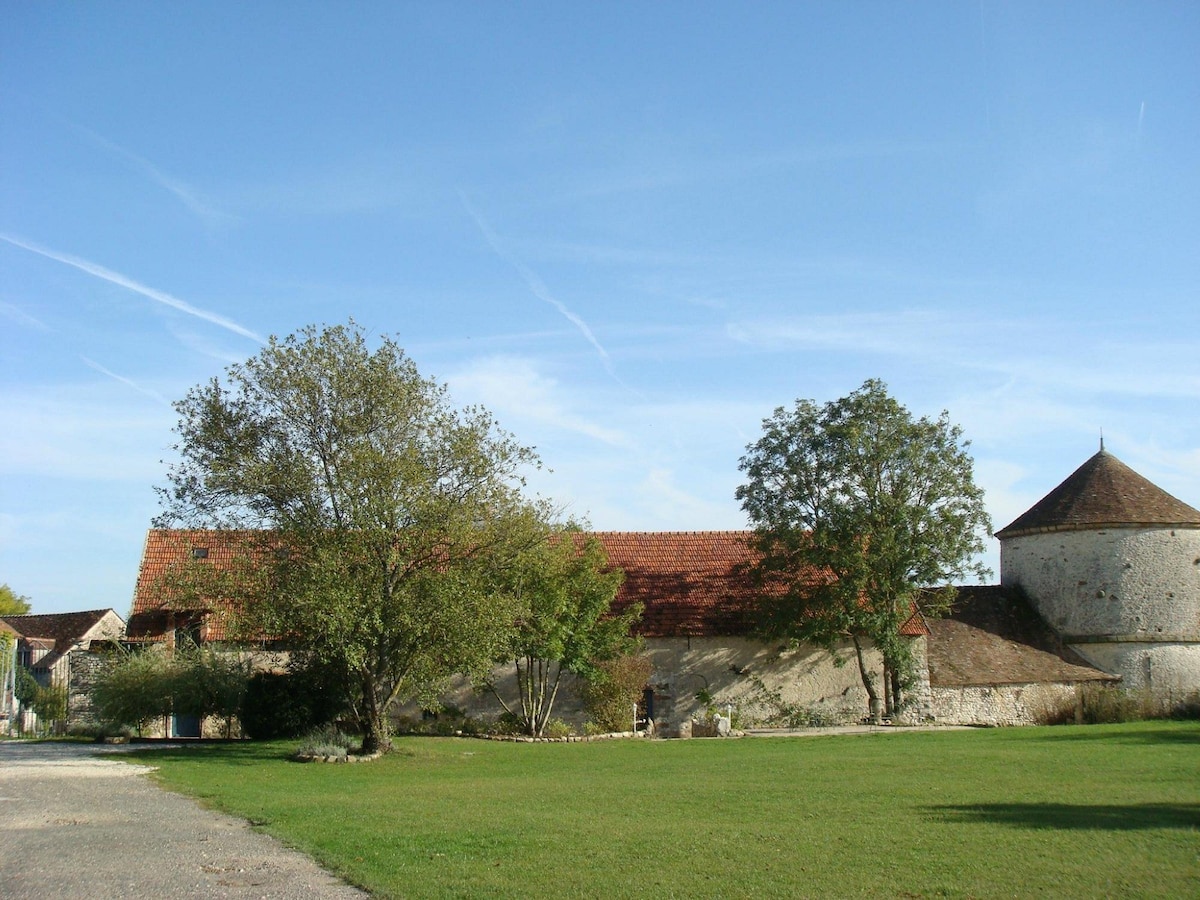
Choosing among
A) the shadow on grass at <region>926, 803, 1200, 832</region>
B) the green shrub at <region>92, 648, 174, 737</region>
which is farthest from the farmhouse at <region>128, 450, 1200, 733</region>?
the shadow on grass at <region>926, 803, 1200, 832</region>

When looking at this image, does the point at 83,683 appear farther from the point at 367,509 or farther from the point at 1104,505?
the point at 1104,505

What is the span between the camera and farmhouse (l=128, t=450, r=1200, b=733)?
33.3 meters

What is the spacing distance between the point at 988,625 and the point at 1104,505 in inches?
220

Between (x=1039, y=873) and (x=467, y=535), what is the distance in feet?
48.8

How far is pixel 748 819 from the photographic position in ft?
41.0

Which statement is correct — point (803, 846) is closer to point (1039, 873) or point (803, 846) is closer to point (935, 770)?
point (1039, 873)

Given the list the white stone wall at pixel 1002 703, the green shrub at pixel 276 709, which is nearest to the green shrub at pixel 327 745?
the green shrub at pixel 276 709

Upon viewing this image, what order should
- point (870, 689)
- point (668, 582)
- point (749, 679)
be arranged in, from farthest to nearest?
point (668, 582)
point (749, 679)
point (870, 689)

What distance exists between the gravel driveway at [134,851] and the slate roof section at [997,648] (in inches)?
1028

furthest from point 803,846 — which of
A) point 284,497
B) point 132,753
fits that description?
point 132,753

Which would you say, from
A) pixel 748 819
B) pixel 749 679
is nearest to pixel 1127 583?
pixel 749 679

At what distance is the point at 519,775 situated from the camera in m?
18.9

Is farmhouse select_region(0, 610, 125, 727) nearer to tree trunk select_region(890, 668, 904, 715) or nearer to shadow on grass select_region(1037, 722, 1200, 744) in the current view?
tree trunk select_region(890, 668, 904, 715)

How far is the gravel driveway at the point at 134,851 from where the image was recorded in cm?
898
